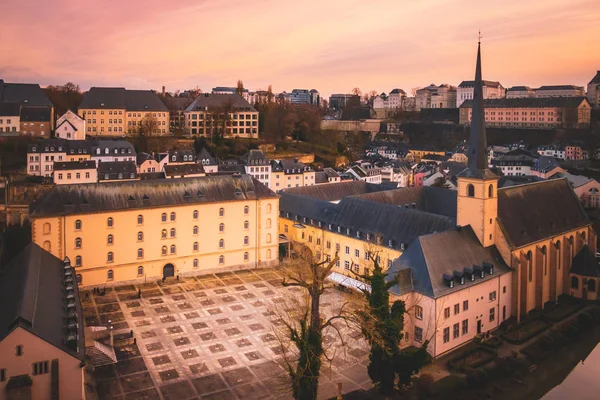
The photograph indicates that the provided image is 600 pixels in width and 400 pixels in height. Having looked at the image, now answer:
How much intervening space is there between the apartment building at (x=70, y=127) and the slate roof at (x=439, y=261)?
6255 centimetres

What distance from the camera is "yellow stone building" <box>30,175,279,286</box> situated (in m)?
40.0

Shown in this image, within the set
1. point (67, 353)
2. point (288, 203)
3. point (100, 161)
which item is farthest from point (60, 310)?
point (100, 161)

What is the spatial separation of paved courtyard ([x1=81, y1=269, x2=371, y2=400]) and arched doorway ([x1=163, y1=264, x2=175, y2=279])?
114 cm

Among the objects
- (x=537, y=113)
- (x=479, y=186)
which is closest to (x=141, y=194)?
(x=479, y=186)

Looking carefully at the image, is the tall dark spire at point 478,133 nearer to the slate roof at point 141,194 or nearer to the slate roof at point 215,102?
the slate roof at point 141,194

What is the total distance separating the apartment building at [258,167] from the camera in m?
76.3

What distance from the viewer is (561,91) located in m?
152

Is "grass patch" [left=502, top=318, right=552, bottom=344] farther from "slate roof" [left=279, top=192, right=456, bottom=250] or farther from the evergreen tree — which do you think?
the evergreen tree

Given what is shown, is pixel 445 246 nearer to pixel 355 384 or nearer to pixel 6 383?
pixel 355 384

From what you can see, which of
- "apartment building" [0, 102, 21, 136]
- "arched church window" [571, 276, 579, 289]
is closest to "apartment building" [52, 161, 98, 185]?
"apartment building" [0, 102, 21, 136]

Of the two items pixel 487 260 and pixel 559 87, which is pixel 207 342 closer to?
pixel 487 260

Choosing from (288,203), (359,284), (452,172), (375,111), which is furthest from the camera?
(375,111)

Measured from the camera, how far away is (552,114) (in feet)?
413

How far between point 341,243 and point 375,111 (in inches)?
5274
